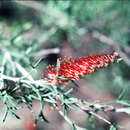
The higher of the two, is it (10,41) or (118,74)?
(10,41)

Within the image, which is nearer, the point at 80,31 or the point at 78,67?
the point at 78,67

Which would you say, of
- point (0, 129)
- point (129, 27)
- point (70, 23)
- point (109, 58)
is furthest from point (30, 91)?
point (0, 129)

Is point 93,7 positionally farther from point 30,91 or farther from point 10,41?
point 30,91

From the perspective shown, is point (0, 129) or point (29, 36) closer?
point (29, 36)

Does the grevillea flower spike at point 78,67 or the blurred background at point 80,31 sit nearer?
the grevillea flower spike at point 78,67

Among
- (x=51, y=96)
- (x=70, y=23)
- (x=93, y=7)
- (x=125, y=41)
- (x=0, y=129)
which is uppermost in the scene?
(x=93, y=7)

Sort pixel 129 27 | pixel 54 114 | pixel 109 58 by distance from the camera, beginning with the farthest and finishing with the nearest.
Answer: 1. pixel 54 114
2. pixel 129 27
3. pixel 109 58

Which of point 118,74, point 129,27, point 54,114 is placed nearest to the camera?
point 118,74

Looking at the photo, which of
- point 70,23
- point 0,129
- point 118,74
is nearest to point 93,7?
point 70,23

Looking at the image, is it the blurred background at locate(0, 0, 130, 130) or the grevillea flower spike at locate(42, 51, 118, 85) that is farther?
the blurred background at locate(0, 0, 130, 130)
